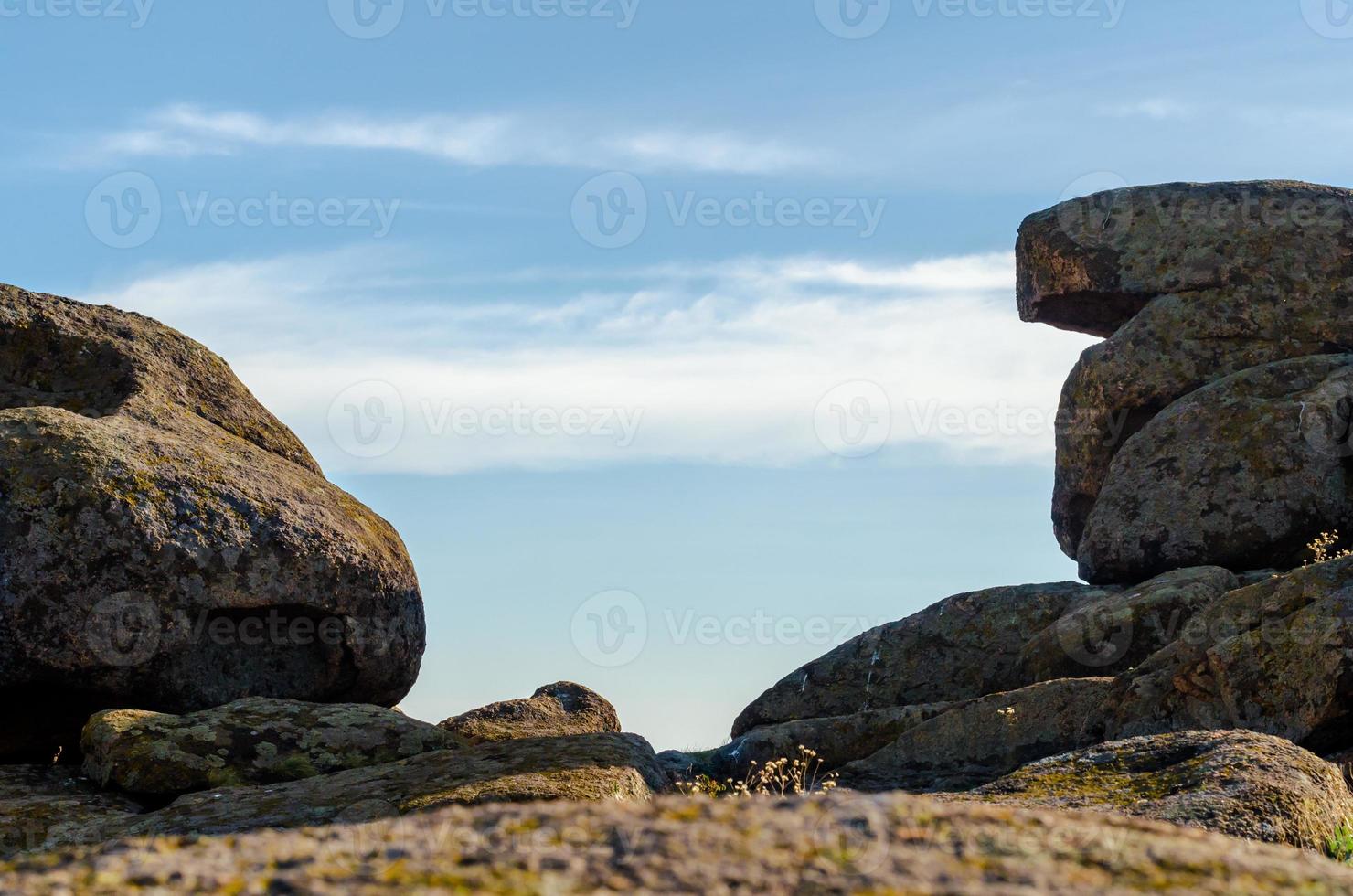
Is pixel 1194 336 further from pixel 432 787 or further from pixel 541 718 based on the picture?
pixel 432 787

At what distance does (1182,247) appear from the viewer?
25.9 metres

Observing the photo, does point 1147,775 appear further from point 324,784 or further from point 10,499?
point 10,499

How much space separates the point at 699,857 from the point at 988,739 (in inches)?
511

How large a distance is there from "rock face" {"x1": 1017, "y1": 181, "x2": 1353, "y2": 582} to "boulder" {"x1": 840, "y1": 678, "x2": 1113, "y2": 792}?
7.03 meters

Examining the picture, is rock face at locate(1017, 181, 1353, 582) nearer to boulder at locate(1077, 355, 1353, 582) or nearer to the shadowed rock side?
boulder at locate(1077, 355, 1353, 582)

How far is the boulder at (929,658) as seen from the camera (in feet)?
73.2

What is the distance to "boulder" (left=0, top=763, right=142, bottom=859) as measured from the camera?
11.8m

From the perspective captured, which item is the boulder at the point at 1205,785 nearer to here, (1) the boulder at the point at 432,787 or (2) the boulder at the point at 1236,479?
(1) the boulder at the point at 432,787

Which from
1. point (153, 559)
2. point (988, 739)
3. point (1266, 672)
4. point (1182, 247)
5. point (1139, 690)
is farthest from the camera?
point (1182, 247)

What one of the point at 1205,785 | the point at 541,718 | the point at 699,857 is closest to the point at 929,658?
the point at 541,718

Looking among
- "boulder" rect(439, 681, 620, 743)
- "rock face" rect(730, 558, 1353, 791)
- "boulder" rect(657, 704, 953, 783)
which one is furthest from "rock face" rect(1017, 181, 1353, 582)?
"boulder" rect(439, 681, 620, 743)

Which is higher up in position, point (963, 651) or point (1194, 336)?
point (1194, 336)

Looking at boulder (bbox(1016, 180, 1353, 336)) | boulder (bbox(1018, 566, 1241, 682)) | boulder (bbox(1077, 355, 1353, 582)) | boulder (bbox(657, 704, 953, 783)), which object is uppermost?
boulder (bbox(1016, 180, 1353, 336))

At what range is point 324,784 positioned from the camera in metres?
12.5
